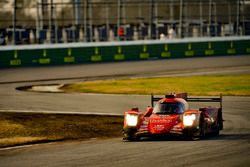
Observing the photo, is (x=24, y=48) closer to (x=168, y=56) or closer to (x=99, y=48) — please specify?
(x=99, y=48)

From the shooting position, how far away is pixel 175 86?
4369cm

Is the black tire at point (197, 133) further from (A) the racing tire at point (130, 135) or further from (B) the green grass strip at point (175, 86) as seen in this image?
(B) the green grass strip at point (175, 86)

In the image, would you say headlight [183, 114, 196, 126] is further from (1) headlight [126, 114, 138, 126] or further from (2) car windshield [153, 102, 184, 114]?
(1) headlight [126, 114, 138, 126]

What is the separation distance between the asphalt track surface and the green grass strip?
249cm

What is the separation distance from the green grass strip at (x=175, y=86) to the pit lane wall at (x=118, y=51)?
9.58 metres

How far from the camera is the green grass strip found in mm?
41000

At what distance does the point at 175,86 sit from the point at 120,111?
35.1 feet

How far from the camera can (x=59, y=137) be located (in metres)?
25.2

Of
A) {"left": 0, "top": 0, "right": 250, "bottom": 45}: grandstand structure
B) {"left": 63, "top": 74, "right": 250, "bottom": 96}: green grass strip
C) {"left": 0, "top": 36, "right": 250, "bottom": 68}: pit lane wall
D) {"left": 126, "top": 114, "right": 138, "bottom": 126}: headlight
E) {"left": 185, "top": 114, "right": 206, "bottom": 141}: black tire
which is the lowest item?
{"left": 63, "top": 74, "right": 250, "bottom": 96}: green grass strip

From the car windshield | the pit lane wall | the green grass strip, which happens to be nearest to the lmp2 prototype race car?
the car windshield

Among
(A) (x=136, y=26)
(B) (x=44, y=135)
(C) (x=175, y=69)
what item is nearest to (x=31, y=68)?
(C) (x=175, y=69)

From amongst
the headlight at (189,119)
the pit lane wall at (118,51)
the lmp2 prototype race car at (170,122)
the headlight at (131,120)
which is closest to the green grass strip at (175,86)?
the pit lane wall at (118,51)

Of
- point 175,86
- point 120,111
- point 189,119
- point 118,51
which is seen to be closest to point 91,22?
point 118,51

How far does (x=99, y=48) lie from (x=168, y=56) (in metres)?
5.79
